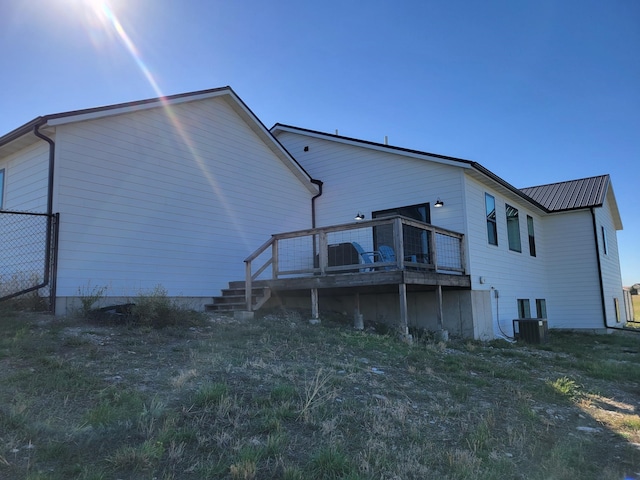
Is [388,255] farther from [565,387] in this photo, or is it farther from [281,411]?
[281,411]

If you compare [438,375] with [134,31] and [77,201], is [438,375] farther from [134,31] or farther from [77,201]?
[134,31]

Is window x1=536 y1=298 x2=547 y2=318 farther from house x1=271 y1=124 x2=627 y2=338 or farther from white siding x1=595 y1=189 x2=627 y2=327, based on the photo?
white siding x1=595 y1=189 x2=627 y2=327

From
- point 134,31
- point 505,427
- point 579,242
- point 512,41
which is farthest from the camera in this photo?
point 579,242

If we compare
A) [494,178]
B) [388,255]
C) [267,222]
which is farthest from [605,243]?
[267,222]

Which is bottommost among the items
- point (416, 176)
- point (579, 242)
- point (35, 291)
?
point (35, 291)

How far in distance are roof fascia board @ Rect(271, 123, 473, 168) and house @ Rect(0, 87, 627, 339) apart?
42mm

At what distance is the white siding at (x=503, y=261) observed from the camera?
→ 11562 millimetres

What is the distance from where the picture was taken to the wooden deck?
9.19 metres

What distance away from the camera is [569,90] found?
40.9 ft

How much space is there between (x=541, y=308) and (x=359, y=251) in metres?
8.56

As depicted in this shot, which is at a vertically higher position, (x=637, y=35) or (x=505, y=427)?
(x=637, y=35)

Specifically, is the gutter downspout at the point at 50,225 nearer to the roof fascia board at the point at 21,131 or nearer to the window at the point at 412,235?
the roof fascia board at the point at 21,131

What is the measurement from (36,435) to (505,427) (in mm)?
3933

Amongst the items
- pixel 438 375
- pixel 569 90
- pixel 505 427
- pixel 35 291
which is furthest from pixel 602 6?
pixel 35 291
